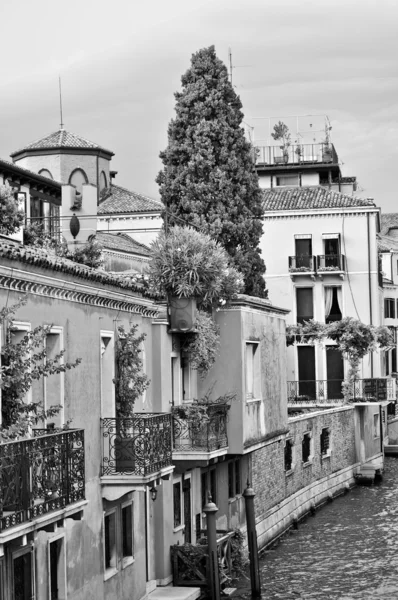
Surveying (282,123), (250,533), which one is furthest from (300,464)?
(282,123)

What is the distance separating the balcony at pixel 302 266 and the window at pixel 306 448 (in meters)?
20.3

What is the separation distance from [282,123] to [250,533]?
4410 cm

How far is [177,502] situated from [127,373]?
524 centimetres

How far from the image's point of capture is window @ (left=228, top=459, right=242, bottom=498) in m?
29.0

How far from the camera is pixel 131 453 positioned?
19391 millimetres

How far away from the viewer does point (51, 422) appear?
17781 mm

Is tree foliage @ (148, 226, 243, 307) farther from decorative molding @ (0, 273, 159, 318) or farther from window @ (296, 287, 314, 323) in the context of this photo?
window @ (296, 287, 314, 323)

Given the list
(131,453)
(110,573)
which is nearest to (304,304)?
(110,573)

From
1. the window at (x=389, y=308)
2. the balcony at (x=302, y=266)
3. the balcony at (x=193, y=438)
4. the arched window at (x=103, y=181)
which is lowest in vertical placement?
the balcony at (x=193, y=438)

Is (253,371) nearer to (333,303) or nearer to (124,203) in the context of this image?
(124,203)

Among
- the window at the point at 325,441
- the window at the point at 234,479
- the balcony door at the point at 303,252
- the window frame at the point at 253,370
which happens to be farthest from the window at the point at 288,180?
the window frame at the point at 253,370

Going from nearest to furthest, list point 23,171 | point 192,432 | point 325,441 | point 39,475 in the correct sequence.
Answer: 1. point 39,475
2. point 192,432
3. point 23,171
4. point 325,441

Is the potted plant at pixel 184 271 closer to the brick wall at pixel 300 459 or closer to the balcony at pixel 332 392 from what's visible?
the brick wall at pixel 300 459

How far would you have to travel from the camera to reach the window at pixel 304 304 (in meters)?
59.6
